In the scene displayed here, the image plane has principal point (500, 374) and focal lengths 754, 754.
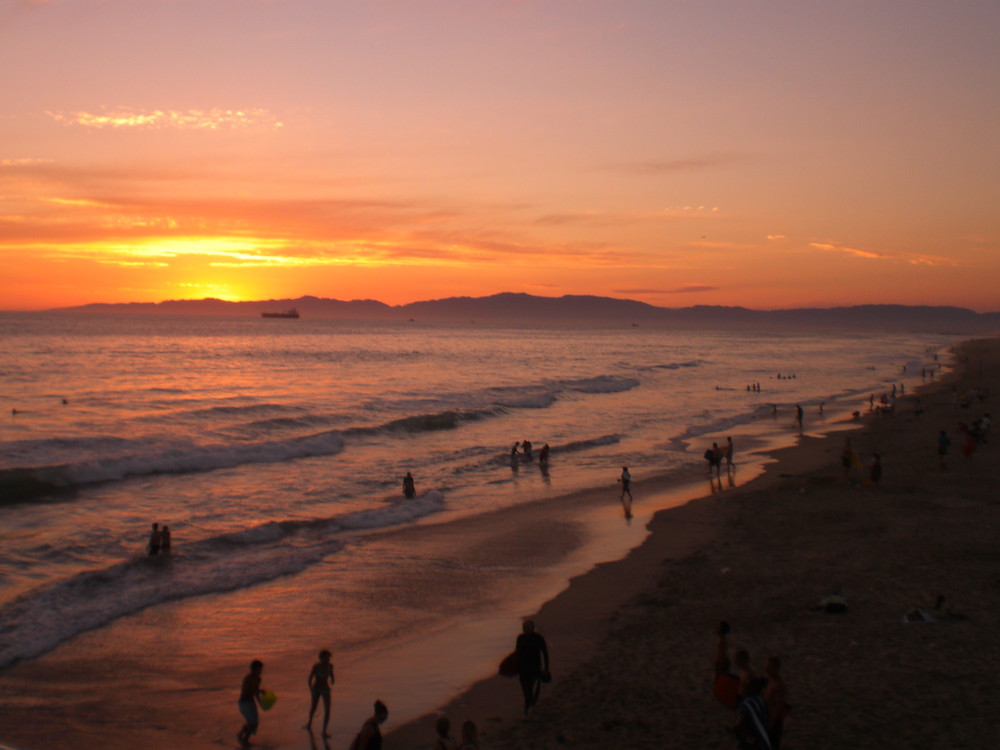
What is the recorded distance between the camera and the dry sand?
844cm

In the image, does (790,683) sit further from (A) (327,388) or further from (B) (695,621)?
(A) (327,388)

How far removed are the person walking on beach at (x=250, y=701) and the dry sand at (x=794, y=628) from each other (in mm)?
1714

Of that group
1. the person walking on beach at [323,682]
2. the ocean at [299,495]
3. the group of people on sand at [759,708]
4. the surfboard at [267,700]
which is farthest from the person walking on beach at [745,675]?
the surfboard at [267,700]

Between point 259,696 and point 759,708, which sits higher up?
point 759,708

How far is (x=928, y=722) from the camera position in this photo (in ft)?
26.7

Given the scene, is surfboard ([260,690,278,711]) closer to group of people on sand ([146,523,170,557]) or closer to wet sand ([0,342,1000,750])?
wet sand ([0,342,1000,750])

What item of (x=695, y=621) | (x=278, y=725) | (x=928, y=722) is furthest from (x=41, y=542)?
(x=928, y=722)

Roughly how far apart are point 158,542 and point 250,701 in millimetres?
8793

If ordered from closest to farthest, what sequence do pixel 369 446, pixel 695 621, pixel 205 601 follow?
pixel 695 621
pixel 205 601
pixel 369 446

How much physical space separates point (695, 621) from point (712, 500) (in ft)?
32.8

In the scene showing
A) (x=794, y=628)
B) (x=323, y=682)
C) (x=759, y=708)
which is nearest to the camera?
(x=759, y=708)

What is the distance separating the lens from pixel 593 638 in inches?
462

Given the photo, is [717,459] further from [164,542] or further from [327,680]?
[327,680]

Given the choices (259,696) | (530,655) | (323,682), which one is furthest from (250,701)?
(530,655)
